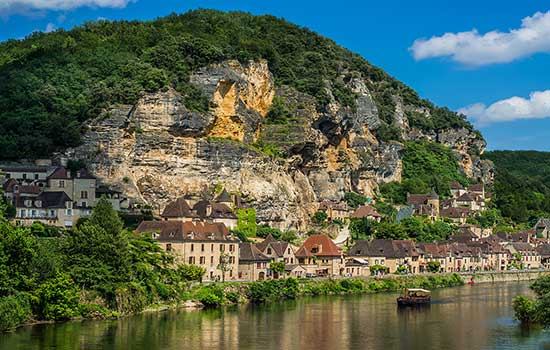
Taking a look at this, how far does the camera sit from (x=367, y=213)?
119125 mm

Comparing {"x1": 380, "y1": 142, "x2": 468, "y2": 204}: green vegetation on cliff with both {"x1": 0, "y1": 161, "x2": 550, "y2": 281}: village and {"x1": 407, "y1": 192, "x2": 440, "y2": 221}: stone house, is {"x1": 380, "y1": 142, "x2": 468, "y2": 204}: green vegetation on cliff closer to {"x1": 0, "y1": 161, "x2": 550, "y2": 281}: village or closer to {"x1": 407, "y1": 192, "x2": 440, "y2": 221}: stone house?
{"x1": 407, "y1": 192, "x2": 440, "y2": 221}: stone house

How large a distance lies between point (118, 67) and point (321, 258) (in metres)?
34.3

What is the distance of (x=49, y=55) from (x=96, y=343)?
221 ft

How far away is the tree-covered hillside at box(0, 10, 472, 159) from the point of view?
3824 inches

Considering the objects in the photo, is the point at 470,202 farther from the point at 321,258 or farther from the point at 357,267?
the point at 321,258

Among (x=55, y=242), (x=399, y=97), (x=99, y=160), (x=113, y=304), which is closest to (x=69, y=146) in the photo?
(x=99, y=160)

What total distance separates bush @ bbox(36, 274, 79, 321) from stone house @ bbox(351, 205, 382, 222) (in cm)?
6278

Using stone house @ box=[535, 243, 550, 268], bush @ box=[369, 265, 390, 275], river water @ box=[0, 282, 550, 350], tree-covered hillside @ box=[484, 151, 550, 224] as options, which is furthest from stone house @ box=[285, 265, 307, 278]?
tree-covered hillside @ box=[484, 151, 550, 224]

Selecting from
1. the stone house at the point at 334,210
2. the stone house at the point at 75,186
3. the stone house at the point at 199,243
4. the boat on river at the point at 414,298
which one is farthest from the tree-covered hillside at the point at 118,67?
the boat on river at the point at 414,298

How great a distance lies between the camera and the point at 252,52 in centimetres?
11656

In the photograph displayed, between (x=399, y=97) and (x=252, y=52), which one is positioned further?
(x=399, y=97)

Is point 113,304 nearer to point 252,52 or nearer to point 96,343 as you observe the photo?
point 96,343

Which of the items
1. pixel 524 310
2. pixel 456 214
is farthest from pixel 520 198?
pixel 524 310

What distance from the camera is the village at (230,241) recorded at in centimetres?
7956
